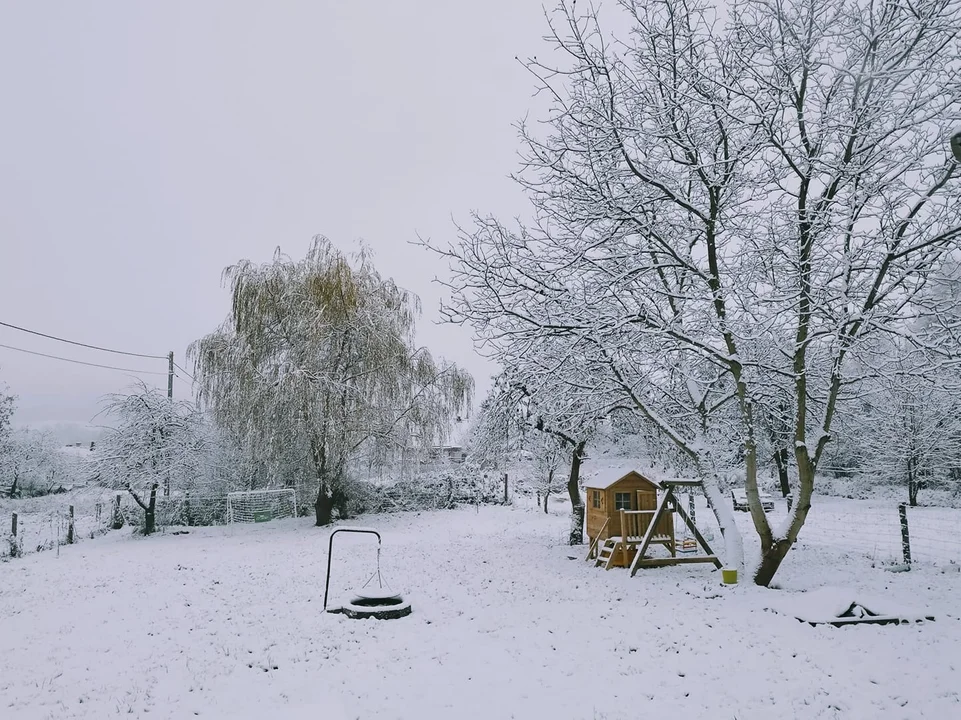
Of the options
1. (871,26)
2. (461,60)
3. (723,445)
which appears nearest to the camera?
(871,26)

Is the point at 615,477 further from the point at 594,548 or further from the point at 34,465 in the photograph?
the point at 34,465

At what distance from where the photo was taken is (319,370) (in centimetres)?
1541

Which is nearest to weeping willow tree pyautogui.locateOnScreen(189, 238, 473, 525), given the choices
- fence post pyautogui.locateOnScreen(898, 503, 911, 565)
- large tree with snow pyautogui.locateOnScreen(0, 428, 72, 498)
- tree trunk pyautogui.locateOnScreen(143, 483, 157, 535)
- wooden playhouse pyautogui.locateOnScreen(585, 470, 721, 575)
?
tree trunk pyautogui.locateOnScreen(143, 483, 157, 535)

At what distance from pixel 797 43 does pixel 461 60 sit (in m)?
7.09

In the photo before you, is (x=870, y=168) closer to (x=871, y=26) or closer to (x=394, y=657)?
(x=871, y=26)

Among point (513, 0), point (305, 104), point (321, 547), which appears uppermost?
point (305, 104)

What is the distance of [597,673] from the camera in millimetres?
4816

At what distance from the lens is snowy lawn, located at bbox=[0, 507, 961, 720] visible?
425cm

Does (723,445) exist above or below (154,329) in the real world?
below

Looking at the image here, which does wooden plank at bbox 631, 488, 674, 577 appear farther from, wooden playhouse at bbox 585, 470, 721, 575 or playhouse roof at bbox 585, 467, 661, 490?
playhouse roof at bbox 585, 467, 661, 490

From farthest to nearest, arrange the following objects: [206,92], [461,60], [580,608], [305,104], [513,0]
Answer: [305,104], [206,92], [461,60], [513,0], [580,608]

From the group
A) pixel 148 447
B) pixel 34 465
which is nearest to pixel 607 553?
pixel 148 447

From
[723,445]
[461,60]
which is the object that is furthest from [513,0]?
[723,445]

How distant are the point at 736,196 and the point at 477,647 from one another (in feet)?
20.8
